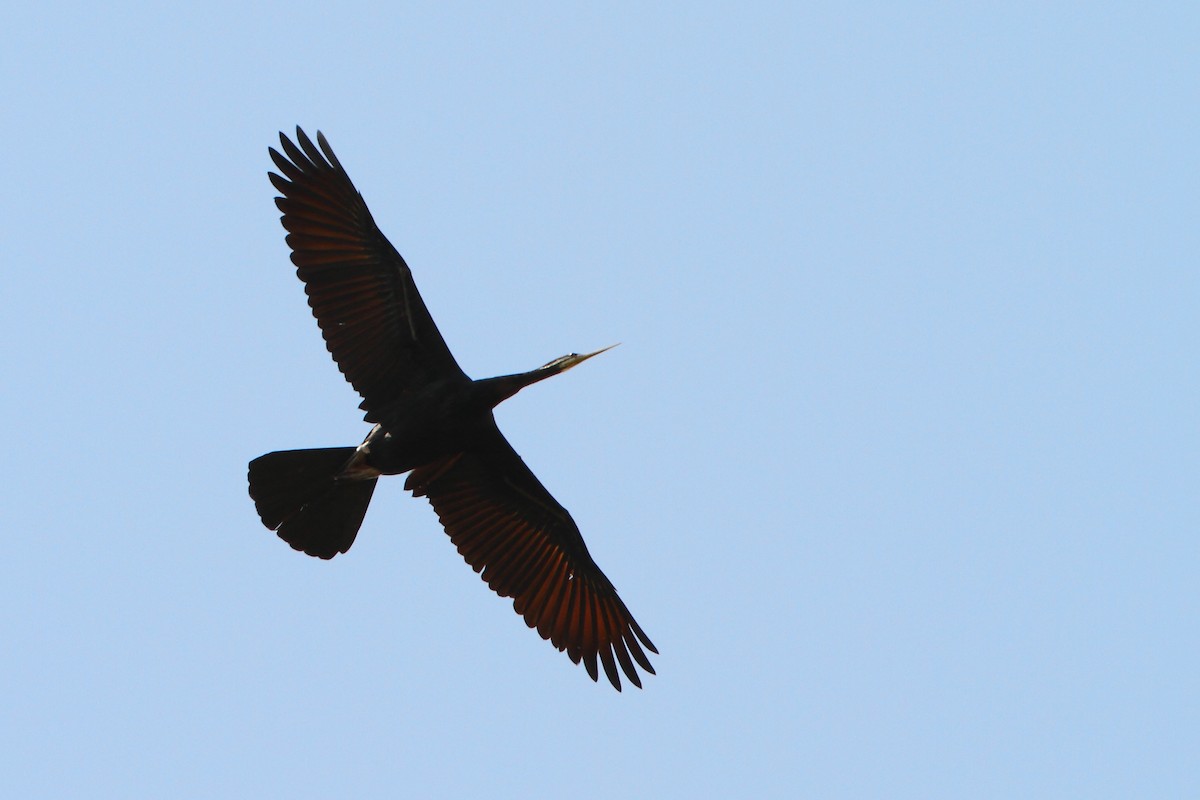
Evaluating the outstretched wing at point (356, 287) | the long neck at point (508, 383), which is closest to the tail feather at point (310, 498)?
the outstretched wing at point (356, 287)

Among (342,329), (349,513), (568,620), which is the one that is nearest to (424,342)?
(342,329)

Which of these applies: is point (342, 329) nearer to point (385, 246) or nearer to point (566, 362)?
point (385, 246)

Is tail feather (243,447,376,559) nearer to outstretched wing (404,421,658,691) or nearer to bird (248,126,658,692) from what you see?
bird (248,126,658,692)

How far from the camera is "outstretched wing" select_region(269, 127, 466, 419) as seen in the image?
46.6 feet

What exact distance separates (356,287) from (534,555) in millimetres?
3058

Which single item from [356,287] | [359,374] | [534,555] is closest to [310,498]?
[359,374]

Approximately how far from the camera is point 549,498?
15.3 meters

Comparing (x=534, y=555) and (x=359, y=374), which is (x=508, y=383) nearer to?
(x=359, y=374)

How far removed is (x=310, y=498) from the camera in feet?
47.1

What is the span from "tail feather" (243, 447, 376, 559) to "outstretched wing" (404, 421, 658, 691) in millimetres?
735

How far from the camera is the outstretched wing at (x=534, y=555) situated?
15.1 metres

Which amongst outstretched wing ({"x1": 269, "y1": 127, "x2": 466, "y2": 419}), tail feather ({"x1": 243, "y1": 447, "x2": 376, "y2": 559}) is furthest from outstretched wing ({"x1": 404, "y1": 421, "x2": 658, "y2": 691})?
outstretched wing ({"x1": 269, "y1": 127, "x2": 466, "y2": 419})

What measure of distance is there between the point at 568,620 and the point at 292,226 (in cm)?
438

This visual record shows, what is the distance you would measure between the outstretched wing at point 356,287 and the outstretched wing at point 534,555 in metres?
1.12
